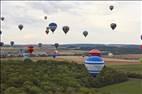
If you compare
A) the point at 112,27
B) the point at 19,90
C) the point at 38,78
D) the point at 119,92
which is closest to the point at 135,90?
the point at 119,92

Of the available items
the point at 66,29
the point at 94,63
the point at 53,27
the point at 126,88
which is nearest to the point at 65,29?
the point at 66,29

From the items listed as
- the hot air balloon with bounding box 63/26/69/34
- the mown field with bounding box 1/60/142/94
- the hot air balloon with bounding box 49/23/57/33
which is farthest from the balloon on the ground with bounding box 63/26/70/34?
the mown field with bounding box 1/60/142/94

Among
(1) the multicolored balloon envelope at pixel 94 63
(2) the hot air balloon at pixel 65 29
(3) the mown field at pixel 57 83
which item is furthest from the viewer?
(2) the hot air balloon at pixel 65 29

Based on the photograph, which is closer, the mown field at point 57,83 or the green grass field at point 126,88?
the mown field at point 57,83

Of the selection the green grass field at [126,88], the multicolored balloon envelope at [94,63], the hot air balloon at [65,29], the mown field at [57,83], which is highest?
the hot air balloon at [65,29]

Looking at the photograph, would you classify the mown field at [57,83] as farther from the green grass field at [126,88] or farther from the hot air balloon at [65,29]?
the hot air balloon at [65,29]

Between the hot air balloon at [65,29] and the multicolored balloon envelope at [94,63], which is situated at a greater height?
the hot air balloon at [65,29]

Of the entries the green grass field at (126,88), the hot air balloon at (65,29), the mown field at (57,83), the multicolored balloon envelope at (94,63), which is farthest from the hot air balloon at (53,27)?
the multicolored balloon envelope at (94,63)

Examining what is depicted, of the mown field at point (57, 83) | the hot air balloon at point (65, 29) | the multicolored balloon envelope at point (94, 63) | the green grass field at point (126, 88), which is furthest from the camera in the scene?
the hot air balloon at point (65, 29)

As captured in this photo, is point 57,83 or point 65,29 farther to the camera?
point 65,29

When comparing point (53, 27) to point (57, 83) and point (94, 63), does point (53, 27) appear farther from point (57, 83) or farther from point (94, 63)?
point (94, 63)

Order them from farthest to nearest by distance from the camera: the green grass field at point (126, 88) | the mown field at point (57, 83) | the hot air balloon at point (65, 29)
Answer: the hot air balloon at point (65, 29), the green grass field at point (126, 88), the mown field at point (57, 83)

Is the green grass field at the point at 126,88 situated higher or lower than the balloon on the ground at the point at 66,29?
lower
